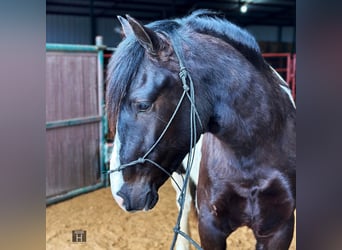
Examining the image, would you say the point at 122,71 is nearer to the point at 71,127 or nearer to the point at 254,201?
the point at 254,201

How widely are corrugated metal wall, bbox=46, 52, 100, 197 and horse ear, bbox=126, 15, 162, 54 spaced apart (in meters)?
1.02

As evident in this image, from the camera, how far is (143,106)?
2.40 feet

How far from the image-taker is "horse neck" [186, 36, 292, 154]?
80cm

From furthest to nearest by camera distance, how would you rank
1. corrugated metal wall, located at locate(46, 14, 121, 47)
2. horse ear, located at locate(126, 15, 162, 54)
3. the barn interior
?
1. corrugated metal wall, located at locate(46, 14, 121, 47)
2. the barn interior
3. horse ear, located at locate(126, 15, 162, 54)

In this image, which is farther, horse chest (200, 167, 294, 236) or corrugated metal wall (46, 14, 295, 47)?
corrugated metal wall (46, 14, 295, 47)

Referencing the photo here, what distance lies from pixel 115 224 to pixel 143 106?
1145mm

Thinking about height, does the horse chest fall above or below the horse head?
below

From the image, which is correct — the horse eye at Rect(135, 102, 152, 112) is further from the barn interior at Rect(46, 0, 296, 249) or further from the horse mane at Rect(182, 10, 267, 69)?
the barn interior at Rect(46, 0, 296, 249)

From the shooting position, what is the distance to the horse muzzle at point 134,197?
0.76 metres

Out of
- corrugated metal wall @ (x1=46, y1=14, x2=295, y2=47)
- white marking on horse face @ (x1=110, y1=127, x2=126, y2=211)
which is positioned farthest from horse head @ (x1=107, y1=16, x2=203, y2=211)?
corrugated metal wall @ (x1=46, y1=14, x2=295, y2=47)

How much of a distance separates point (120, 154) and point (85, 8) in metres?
0.93

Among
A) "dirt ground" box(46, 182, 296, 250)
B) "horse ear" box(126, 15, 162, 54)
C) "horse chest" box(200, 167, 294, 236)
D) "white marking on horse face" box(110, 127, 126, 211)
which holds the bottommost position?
"dirt ground" box(46, 182, 296, 250)

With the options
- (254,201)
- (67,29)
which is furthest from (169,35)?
(67,29)
